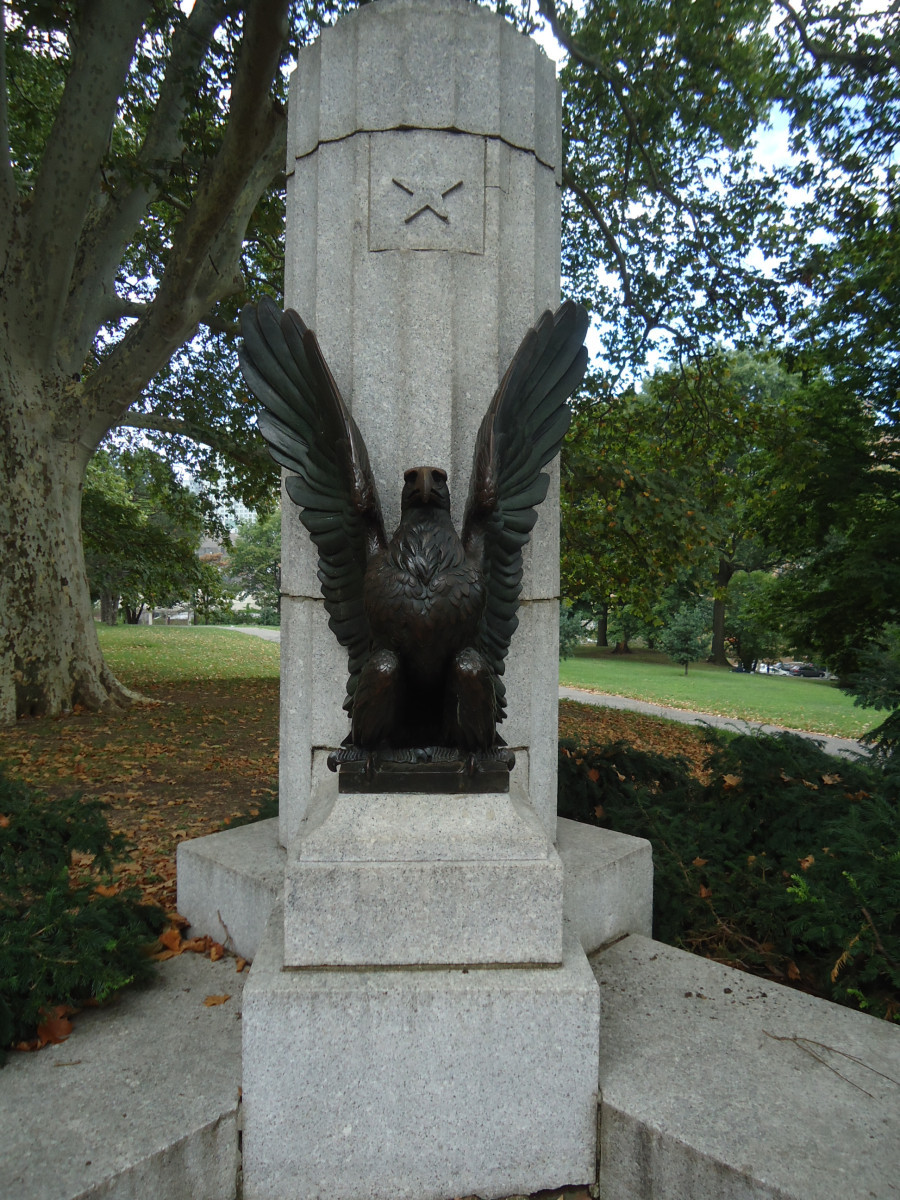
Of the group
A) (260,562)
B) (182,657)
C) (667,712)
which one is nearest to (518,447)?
(667,712)

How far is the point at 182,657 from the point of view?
20.7 metres

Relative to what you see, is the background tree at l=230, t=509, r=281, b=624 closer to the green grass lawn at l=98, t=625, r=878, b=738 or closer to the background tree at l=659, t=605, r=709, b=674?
the green grass lawn at l=98, t=625, r=878, b=738

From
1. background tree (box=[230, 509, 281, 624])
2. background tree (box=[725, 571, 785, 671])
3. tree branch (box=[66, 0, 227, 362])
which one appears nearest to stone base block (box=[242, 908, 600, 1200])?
tree branch (box=[66, 0, 227, 362])

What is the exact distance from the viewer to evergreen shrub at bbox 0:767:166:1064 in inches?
91.8

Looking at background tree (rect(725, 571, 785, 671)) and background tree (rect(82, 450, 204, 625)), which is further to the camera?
background tree (rect(725, 571, 785, 671))

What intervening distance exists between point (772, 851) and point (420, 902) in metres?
2.37

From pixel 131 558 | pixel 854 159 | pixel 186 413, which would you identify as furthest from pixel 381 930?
pixel 131 558

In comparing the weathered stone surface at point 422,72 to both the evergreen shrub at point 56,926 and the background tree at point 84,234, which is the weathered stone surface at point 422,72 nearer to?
the evergreen shrub at point 56,926

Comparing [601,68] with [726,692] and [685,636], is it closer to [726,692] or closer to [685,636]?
[726,692]

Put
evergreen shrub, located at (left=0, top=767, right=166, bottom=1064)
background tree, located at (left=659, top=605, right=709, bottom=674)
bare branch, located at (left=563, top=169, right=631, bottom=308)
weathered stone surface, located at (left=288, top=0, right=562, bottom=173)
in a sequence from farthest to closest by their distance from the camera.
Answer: background tree, located at (left=659, top=605, right=709, bottom=674) < bare branch, located at (left=563, top=169, right=631, bottom=308) < weathered stone surface, located at (left=288, top=0, right=562, bottom=173) < evergreen shrub, located at (left=0, top=767, right=166, bottom=1064)

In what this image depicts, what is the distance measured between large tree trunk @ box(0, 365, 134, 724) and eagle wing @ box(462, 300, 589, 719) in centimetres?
852

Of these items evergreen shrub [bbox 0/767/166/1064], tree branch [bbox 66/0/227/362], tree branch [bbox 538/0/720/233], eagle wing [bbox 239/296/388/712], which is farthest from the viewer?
tree branch [bbox 538/0/720/233]

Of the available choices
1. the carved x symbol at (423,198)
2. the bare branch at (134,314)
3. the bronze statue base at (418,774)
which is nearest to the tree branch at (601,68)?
the bare branch at (134,314)

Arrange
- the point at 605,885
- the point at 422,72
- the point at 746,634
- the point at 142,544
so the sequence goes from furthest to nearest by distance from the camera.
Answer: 1. the point at 746,634
2. the point at 142,544
3. the point at 605,885
4. the point at 422,72
